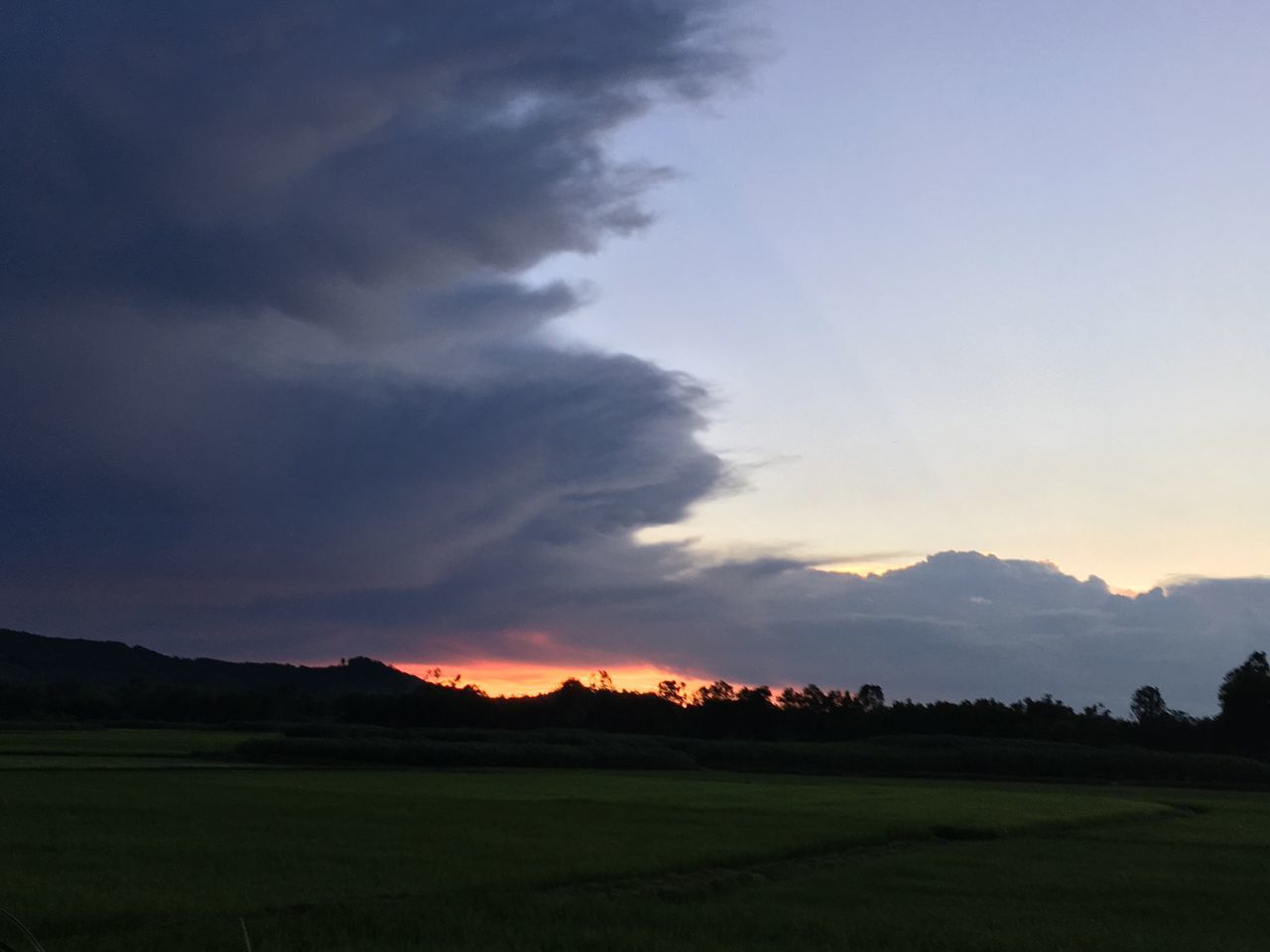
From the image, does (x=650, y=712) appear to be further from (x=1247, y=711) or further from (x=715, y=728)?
(x=1247, y=711)

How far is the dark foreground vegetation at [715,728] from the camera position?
83.2 m

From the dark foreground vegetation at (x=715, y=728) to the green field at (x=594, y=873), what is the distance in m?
40.9

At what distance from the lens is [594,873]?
21.4 metres

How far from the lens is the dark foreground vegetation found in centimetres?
8325

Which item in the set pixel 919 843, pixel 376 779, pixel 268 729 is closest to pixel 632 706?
pixel 268 729

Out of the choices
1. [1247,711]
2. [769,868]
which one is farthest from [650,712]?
[769,868]

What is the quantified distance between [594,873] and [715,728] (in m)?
115

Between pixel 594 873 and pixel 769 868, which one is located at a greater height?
pixel 594 873

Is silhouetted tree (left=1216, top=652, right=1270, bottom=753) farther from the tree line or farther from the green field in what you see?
the green field

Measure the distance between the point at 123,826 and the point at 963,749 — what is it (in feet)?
245

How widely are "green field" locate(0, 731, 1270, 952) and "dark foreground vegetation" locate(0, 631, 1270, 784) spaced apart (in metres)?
40.9

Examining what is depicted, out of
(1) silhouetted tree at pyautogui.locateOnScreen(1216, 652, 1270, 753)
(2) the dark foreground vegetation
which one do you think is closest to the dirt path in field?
(2) the dark foreground vegetation

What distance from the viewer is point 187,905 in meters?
16.4

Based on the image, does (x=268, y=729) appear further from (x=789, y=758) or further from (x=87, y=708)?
(x=789, y=758)
